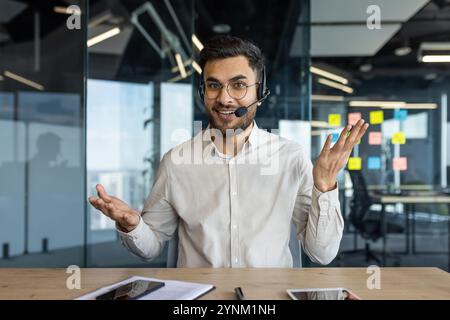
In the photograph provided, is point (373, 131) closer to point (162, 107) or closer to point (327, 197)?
point (162, 107)

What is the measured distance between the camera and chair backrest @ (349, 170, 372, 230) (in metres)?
4.02

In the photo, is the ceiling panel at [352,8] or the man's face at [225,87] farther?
the ceiling panel at [352,8]

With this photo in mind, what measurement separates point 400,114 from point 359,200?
1067 millimetres

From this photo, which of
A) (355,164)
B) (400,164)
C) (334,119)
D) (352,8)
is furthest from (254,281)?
(400,164)

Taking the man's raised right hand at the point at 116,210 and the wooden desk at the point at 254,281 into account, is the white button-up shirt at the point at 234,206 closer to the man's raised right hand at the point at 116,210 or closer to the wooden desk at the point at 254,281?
the man's raised right hand at the point at 116,210

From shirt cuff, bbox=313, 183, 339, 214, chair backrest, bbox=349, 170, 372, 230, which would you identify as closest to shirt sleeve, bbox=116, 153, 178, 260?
shirt cuff, bbox=313, 183, 339, 214

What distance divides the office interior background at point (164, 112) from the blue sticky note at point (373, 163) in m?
0.01

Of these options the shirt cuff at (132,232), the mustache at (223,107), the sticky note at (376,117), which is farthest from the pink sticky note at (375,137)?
the shirt cuff at (132,232)

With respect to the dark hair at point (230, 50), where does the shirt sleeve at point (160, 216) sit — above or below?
below

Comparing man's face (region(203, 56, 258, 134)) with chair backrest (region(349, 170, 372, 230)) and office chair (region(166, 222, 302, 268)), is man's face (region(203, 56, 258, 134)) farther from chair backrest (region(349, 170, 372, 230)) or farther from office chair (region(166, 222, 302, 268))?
chair backrest (region(349, 170, 372, 230))

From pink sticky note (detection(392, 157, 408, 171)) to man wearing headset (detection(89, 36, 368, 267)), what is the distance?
298 cm

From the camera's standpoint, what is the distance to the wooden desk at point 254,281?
98cm

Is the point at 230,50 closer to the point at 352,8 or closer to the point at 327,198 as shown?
the point at 327,198

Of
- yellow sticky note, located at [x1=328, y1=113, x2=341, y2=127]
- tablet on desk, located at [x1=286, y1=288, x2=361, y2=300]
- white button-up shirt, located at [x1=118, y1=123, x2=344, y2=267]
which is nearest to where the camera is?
tablet on desk, located at [x1=286, y1=288, x2=361, y2=300]
